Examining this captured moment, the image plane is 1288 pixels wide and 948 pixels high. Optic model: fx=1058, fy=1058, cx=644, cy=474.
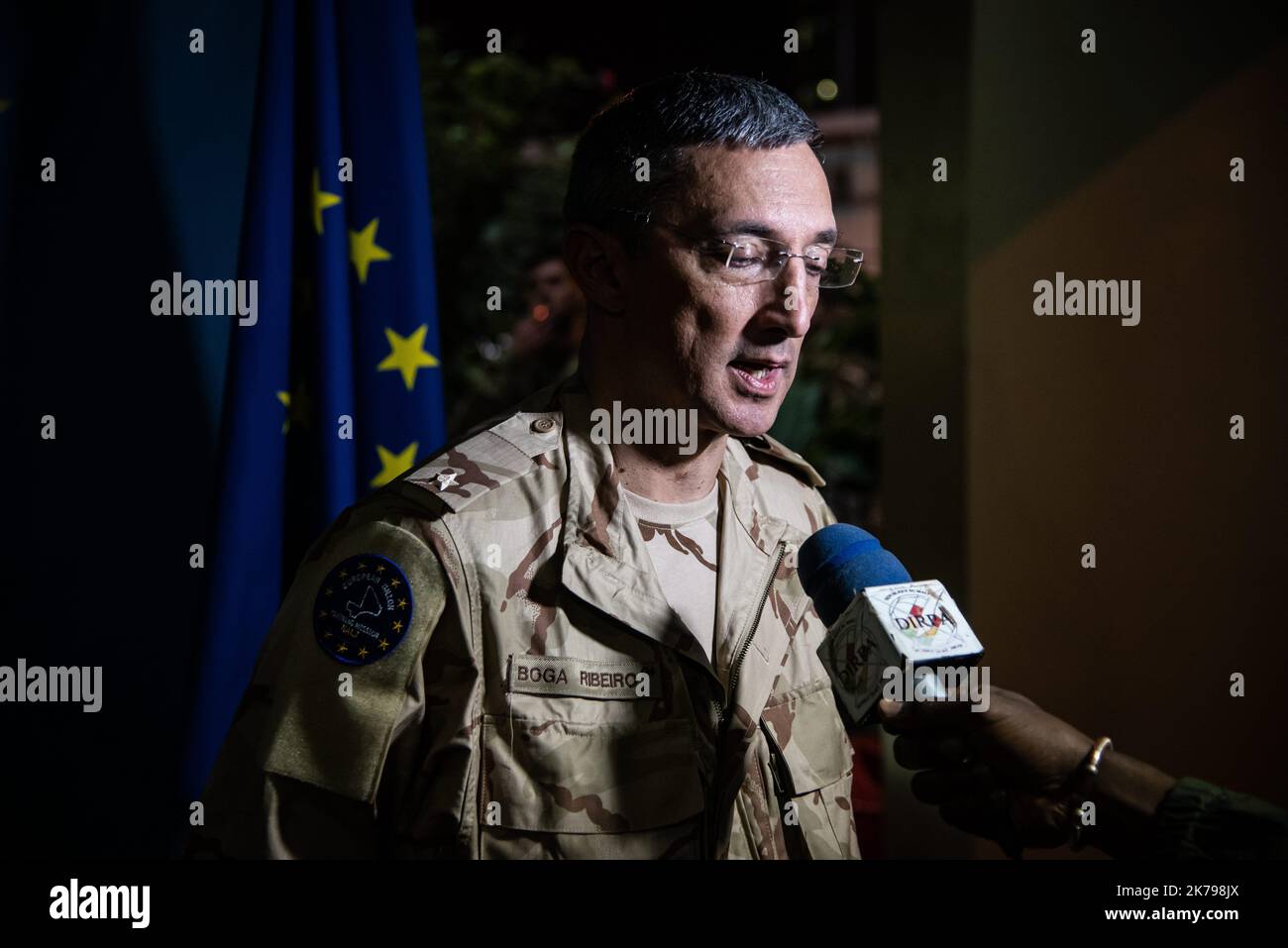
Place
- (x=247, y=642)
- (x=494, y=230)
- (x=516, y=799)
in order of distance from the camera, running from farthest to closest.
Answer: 1. (x=494, y=230)
2. (x=247, y=642)
3. (x=516, y=799)

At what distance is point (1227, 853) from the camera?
4.40 feet

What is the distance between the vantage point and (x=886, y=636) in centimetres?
111

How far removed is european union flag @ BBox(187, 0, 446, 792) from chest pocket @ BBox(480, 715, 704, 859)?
657 millimetres

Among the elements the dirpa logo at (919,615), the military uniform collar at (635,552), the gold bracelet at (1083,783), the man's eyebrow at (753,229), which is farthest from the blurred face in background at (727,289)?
the gold bracelet at (1083,783)

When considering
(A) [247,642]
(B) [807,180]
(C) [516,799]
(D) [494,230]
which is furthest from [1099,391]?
(D) [494,230]

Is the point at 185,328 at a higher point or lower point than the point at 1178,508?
higher

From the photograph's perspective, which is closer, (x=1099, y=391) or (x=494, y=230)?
(x=1099, y=391)

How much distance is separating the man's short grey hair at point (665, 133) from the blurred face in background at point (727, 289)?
19mm

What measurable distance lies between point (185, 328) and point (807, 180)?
114 centimetres

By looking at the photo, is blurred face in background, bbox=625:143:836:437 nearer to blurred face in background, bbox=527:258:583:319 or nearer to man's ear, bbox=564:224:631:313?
man's ear, bbox=564:224:631:313

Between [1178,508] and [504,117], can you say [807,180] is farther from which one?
[504,117]

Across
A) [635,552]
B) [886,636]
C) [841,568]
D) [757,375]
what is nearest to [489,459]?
[635,552]

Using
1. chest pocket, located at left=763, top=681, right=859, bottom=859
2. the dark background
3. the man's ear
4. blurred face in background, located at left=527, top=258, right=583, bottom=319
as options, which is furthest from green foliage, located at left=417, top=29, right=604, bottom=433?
chest pocket, located at left=763, top=681, right=859, bottom=859

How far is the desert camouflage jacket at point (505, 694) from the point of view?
1283mm
